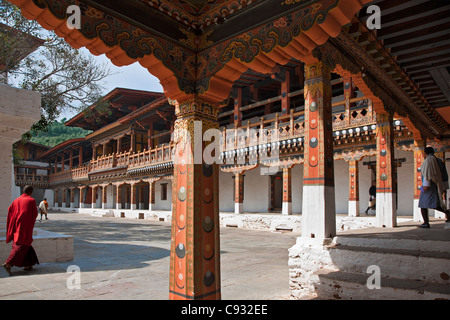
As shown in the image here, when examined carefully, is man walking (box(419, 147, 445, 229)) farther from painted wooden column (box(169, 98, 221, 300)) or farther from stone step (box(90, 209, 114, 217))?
stone step (box(90, 209, 114, 217))

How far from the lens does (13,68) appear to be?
9.79 metres

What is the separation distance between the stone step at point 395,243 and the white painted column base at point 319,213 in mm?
214

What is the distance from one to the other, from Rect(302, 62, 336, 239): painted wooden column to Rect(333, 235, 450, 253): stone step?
227 millimetres

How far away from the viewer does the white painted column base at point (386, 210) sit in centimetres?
686

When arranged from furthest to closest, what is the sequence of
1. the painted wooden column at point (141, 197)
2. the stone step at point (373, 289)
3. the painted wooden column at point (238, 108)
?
the painted wooden column at point (141, 197), the painted wooden column at point (238, 108), the stone step at point (373, 289)

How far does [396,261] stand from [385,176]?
347 centimetres

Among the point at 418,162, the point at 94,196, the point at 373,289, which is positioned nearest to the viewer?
the point at 373,289

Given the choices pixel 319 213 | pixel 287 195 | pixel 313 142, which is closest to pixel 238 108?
pixel 287 195

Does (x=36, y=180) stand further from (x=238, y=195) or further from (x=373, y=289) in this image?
(x=373, y=289)

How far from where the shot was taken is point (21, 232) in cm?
546

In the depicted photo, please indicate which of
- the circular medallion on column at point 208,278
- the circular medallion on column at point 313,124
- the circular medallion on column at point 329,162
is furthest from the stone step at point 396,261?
the circular medallion on column at point 208,278

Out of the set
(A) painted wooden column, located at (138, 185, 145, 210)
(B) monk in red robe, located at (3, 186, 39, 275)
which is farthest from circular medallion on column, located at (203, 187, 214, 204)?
(A) painted wooden column, located at (138, 185, 145, 210)

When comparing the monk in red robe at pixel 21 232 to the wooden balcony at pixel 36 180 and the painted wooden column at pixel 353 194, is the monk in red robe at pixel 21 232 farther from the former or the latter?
the wooden balcony at pixel 36 180

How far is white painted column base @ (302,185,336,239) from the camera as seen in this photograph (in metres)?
4.87
